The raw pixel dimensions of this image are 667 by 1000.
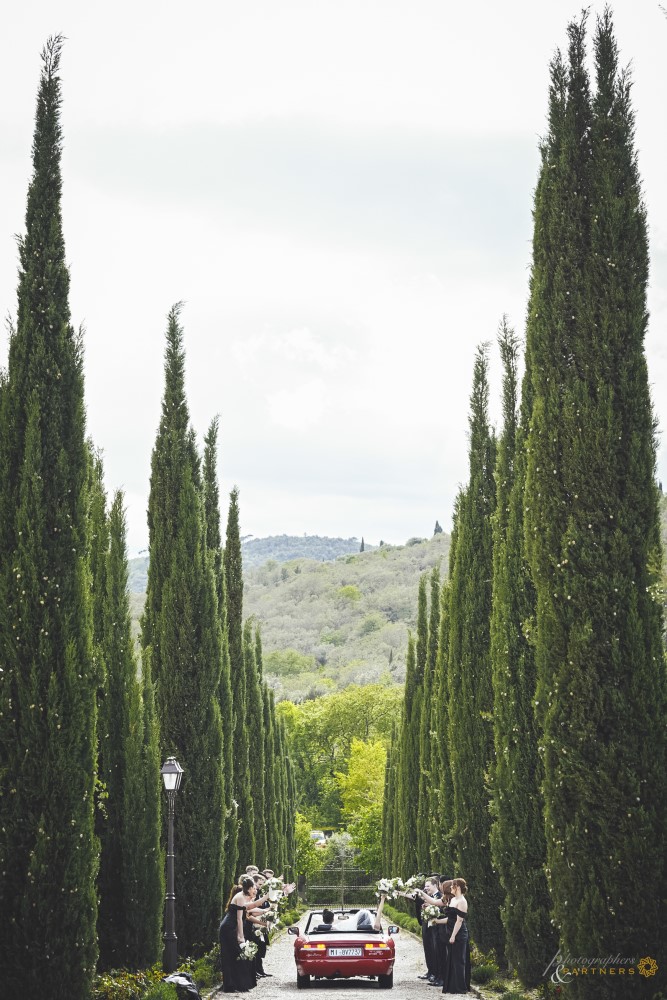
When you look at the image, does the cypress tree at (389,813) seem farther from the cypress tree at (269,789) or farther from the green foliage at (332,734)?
the green foliage at (332,734)

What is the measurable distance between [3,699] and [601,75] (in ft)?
28.0

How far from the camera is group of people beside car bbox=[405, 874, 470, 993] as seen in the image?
12316 millimetres

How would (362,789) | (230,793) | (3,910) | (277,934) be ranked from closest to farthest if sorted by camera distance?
1. (3,910)
2. (230,793)
3. (277,934)
4. (362,789)

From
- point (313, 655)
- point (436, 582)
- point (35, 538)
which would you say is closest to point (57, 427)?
point (35, 538)

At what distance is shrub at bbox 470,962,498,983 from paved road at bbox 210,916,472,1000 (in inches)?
22.9

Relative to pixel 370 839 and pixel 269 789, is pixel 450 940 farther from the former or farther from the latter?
pixel 370 839

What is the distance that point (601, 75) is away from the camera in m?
10.2

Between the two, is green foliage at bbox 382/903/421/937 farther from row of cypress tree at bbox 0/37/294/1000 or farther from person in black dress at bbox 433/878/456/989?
row of cypress tree at bbox 0/37/294/1000

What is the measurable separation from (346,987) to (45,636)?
8.94m

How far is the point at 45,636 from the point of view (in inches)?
369

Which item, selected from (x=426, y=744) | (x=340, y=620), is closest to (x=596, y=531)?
(x=426, y=744)

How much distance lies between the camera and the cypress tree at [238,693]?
20.9 m

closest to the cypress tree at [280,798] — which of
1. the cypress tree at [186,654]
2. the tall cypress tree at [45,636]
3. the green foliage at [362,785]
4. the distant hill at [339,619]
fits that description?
the green foliage at [362,785]

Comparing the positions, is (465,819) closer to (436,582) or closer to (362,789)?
(436,582)
